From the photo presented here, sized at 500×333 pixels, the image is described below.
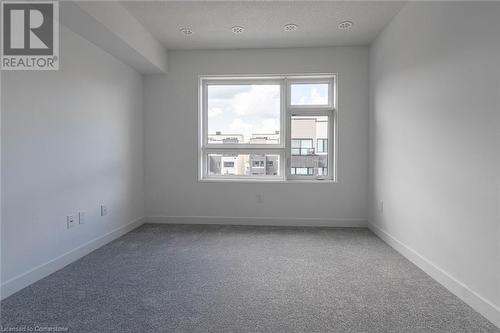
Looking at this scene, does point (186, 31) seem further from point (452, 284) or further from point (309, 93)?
point (452, 284)

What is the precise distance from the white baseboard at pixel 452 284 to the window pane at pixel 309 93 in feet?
6.91

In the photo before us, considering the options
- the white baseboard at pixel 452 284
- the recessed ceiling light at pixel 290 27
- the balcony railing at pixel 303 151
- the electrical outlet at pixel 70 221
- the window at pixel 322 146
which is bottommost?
the white baseboard at pixel 452 284

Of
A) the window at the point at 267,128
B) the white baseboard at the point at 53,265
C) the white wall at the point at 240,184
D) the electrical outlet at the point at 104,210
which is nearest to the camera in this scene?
the white baseboard at the point at 53,265

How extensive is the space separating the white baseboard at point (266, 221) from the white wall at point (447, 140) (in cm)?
63

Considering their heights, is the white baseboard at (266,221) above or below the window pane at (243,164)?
below

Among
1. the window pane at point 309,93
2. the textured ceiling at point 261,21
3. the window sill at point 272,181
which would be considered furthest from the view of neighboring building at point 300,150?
the textured ceiling at point 261,21

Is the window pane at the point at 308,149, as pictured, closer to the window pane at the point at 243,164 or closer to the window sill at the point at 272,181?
the window sill at the point at 272,181

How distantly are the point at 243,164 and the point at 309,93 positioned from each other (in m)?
1.46

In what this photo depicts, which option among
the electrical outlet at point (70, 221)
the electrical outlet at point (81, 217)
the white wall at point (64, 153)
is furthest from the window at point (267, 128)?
the electrical outlet at point (70, 221)

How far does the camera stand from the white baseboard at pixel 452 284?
5.38 ft

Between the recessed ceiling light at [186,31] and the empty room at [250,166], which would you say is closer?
the empty room at [250,166]

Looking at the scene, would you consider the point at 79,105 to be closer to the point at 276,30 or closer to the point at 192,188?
the point at 192,188

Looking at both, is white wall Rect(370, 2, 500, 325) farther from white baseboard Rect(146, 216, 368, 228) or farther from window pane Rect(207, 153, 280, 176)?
window pane Rect(207, 153, 280, 176)

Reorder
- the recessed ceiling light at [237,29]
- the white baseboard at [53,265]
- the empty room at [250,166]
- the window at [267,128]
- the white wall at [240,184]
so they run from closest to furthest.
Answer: the empty room at [250,166] < the white baseboard at [53,265] < the recessed ceiling light at [237,29] < the white wall at [240,184] < the window at [267,128]
